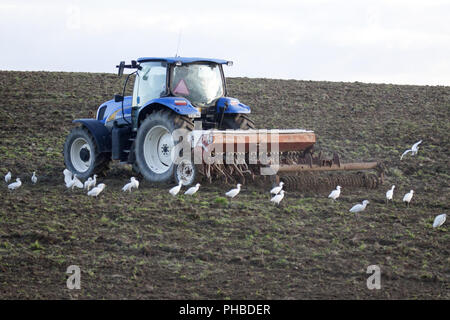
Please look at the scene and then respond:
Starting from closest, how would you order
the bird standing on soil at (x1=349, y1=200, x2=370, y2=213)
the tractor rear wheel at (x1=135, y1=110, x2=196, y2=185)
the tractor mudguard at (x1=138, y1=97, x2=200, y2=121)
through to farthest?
1. the bird standing on soil at (x1=349, y1=200, x2=370, y2=213)
2. the tractor mudguard at (x1=138, y1=97, x2=200, y2=121)
3. the tractor rear wheel at (x1=135, y1=110, x2=196, y2=185)

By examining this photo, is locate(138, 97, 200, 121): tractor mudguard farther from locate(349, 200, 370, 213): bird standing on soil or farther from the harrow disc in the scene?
locate(349, 200, 370, 213): bird standing on soil

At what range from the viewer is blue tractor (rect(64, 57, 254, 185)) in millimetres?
11977

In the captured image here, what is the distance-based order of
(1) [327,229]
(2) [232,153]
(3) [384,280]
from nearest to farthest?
1. (3) [384,280]
2. (1) [327,229]
3. (2) [232,153]

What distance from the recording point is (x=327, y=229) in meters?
9.35

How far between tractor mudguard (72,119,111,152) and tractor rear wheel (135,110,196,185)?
1.15 m

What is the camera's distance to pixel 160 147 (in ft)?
41.0

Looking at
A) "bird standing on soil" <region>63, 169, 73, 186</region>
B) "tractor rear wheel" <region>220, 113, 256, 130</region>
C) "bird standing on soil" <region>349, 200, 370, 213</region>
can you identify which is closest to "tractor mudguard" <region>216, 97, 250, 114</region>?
"tractor rear wheel" <region>220, 113, 256, 130</region>

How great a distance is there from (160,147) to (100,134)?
1.57 meters

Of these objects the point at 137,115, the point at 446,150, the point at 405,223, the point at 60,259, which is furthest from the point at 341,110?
the point at 60,259

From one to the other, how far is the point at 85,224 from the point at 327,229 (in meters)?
3.35

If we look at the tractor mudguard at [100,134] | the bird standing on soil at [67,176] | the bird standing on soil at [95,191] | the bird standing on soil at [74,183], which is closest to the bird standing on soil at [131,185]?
the bird standing on soil at [95,191]

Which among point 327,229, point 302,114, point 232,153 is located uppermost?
point 302,114
